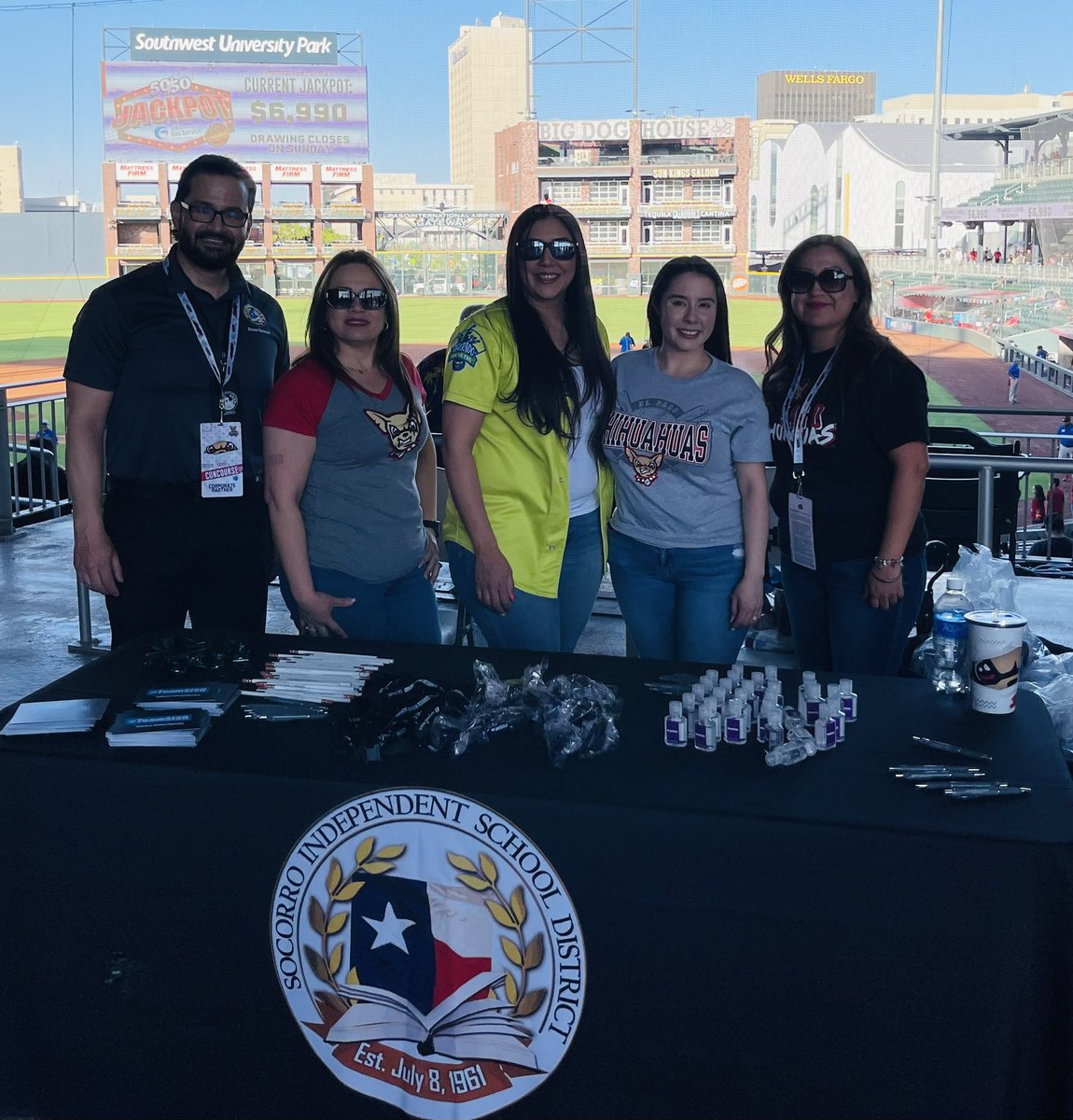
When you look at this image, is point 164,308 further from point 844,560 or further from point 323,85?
point 323,85

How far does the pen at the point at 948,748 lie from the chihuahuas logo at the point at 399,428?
1.03 m

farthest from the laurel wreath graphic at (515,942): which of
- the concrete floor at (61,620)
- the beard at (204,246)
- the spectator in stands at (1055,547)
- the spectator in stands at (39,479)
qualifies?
the spectator in stands at (39,479)

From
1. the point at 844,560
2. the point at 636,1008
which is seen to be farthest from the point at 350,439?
the point at 636,1008

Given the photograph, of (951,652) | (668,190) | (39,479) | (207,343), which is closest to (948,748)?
(951,652)

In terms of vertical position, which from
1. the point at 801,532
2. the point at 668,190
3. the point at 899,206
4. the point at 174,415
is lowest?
the point at 801,532

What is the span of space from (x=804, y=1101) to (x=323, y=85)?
33889 millimetres

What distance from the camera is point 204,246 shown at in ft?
6.84

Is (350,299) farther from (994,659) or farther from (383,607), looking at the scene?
(994,659)

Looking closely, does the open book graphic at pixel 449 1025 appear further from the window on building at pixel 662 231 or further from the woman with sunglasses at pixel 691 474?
the window on building at pixel 662 231

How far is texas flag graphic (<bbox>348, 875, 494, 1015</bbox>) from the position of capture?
4.28ft

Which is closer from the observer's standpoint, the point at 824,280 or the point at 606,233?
the point at 824,280

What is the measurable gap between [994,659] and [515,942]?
0.73 metres

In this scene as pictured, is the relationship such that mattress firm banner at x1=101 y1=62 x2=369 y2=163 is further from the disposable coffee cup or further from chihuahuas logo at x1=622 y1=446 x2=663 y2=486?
the disposable coffee cup

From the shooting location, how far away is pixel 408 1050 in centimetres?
132
